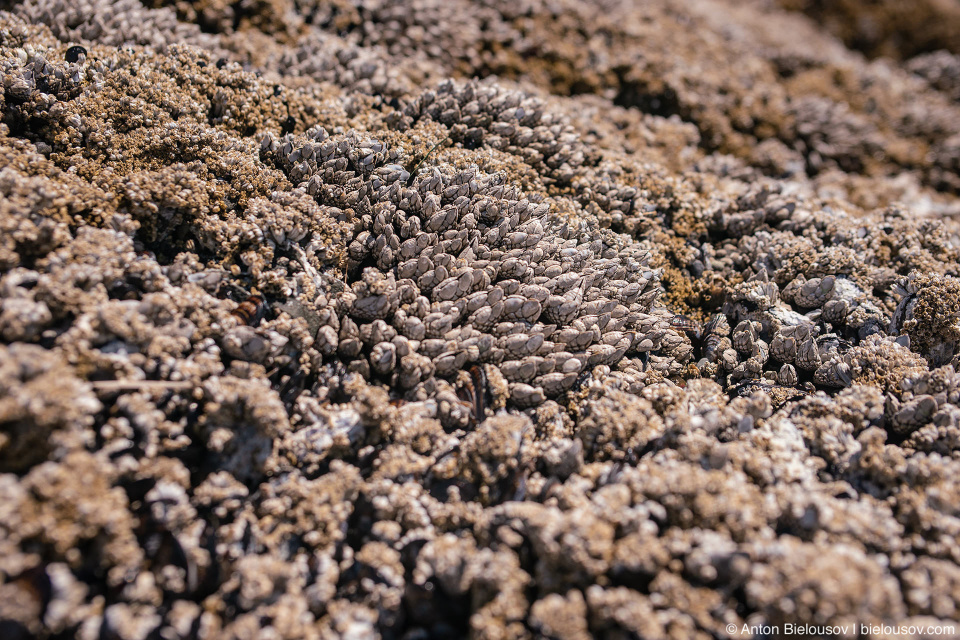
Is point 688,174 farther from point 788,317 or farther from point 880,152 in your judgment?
point 880,152

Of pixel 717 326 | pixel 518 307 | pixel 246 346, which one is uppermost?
pixel 717 326

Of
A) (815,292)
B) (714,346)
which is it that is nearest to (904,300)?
(815,292)

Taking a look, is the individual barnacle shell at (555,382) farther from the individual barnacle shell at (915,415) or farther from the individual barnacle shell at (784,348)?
the individual barnacle shell at (915,415)

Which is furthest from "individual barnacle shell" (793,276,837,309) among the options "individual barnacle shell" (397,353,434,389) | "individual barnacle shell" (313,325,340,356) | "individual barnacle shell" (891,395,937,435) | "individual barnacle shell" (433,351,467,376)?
"individual barnacle shell" (313,325,340,356)

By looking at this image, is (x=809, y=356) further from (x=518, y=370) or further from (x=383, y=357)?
(x=383, y=357)

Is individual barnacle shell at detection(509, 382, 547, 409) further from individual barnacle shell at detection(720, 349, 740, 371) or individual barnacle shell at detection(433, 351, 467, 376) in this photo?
individual barnacle shell at detection(720, 349, 740, 371)
